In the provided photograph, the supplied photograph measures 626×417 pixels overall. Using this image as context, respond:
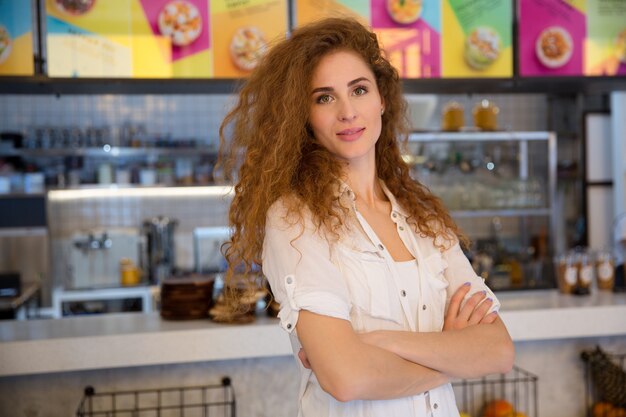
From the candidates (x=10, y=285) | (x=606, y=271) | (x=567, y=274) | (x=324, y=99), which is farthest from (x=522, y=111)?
(x=324, y=99)

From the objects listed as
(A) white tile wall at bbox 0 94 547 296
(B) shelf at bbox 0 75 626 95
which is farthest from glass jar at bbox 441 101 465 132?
(B) shelf at bbox 0 75 626 95

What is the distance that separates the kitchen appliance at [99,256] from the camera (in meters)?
5.87

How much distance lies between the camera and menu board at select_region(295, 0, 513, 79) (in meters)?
3.21

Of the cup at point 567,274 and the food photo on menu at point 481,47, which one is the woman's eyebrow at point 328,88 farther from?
the cup at point 567,274

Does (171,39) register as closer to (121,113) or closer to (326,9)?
(326,9)

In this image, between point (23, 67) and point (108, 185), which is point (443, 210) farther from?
point (108, 185)

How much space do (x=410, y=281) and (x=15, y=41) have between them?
2.26 m

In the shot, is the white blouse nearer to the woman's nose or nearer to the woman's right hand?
the woman's right hand

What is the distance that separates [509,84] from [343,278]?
86.5 inches

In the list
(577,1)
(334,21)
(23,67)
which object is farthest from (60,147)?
(334,21)

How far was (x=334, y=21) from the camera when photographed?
169cm

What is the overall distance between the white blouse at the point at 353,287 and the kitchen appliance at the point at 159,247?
4.71m

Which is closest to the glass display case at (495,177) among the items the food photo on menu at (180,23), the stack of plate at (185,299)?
the food photo on menu at (180,23)

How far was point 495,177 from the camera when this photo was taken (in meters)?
5.47
